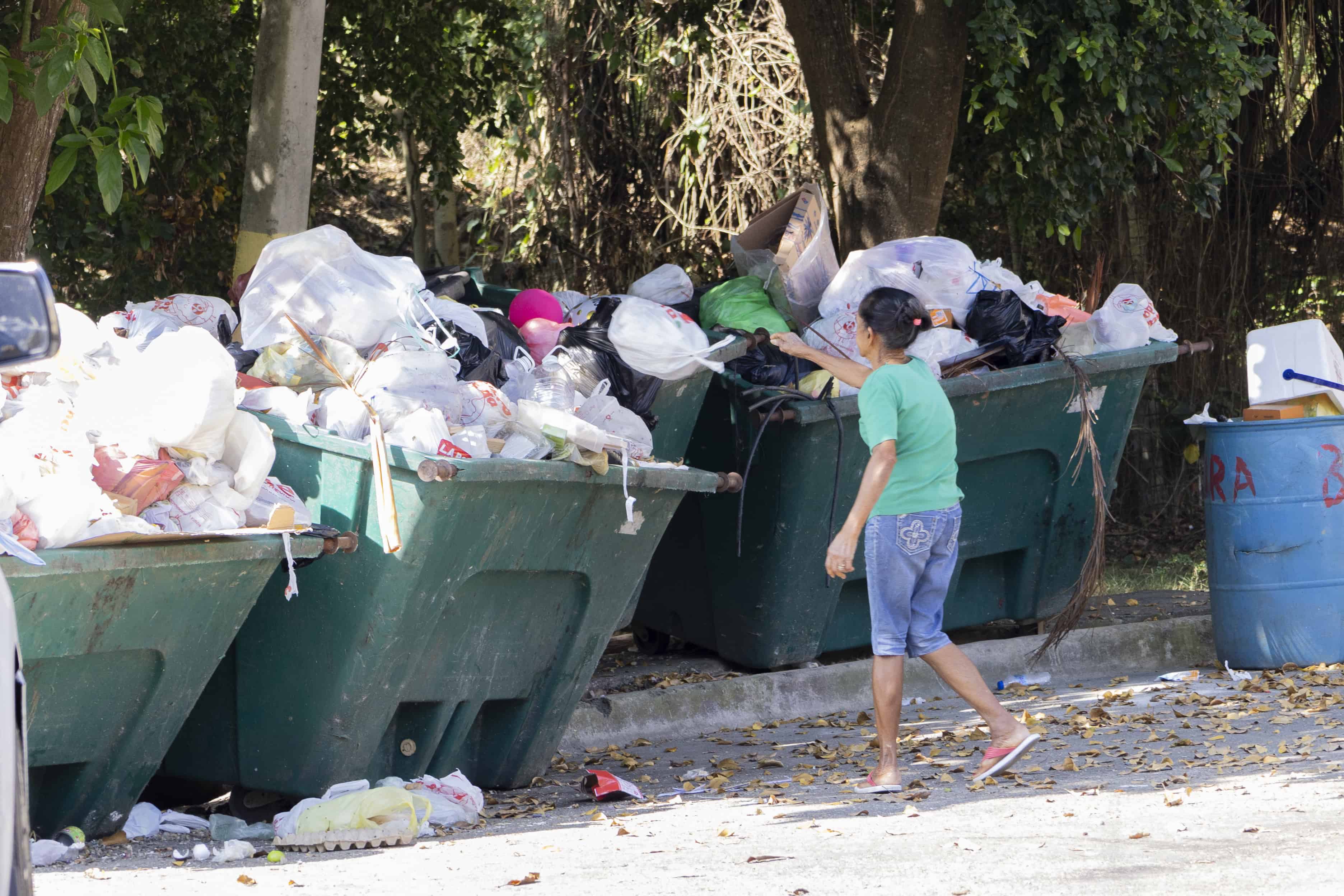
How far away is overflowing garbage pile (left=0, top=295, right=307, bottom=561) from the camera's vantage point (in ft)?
11.9

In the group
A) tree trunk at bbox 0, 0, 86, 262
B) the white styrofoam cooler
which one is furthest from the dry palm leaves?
tree trunk at bbox 0, 0, 86, 262

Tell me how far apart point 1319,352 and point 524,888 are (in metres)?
4.03

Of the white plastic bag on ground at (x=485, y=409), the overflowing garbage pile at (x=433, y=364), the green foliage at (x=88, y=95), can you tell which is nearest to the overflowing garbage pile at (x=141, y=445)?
the overflowing garbage pile at (x=433, y=364)

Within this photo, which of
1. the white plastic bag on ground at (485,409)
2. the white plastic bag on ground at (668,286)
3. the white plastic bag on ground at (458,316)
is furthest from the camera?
the white plastic bag on ground at (668,286)

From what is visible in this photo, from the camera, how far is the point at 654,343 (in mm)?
4887

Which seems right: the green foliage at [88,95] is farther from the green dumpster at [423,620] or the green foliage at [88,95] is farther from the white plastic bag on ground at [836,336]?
the white plastic bag on ground at [836,336]

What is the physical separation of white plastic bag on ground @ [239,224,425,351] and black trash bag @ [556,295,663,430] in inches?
20.9

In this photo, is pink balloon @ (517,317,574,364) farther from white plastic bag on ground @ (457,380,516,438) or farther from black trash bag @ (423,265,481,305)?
white plastic bag on ground @ (457,380,516,438)

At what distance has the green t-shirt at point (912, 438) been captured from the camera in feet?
15.0

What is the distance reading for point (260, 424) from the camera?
13.0ft

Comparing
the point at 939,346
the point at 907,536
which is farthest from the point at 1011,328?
the point at 907,536

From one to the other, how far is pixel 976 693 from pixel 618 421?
49.9 inches

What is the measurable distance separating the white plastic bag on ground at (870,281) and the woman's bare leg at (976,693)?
151 centimetres

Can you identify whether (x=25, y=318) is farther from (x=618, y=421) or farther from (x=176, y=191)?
(x=176, y=191)
